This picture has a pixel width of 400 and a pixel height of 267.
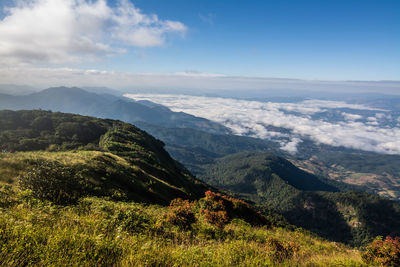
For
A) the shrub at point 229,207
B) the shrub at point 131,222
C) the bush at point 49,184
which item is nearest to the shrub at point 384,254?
the shrub at point 229,207

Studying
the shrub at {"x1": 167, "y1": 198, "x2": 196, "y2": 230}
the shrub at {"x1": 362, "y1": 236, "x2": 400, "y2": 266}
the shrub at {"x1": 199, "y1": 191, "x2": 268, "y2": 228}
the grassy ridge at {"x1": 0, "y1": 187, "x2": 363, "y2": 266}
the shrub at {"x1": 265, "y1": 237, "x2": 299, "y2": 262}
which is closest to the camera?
the grassy ridge at {"x1": 0, "y1": 187, "x2": 363, "y2": 266}

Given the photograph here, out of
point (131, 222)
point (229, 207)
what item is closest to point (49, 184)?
point (131, 222)

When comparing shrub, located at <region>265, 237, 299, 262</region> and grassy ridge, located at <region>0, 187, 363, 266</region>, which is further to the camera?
shrub, located at <region>265, 237, 299, 262</region>

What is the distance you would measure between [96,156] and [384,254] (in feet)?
102

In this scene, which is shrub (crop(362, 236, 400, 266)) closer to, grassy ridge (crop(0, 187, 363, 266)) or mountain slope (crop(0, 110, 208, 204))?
grassy ridge (crop(0, 187, 363, 266))

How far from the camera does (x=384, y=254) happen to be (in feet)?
26.2

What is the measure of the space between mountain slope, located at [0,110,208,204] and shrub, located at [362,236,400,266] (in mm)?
17416

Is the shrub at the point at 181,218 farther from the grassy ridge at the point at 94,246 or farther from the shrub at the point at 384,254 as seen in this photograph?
the shrub at the point at 384,254

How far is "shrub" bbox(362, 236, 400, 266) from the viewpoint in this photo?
7797 mm

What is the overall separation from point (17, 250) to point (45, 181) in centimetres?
665

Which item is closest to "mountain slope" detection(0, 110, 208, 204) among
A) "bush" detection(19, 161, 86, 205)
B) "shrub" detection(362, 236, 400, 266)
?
"bush" detection(19, 161, 86, 205)

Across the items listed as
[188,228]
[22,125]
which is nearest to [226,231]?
[188,228]

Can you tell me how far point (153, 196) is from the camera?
24.2 metres

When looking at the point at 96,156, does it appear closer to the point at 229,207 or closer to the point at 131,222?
the point at 229,207
